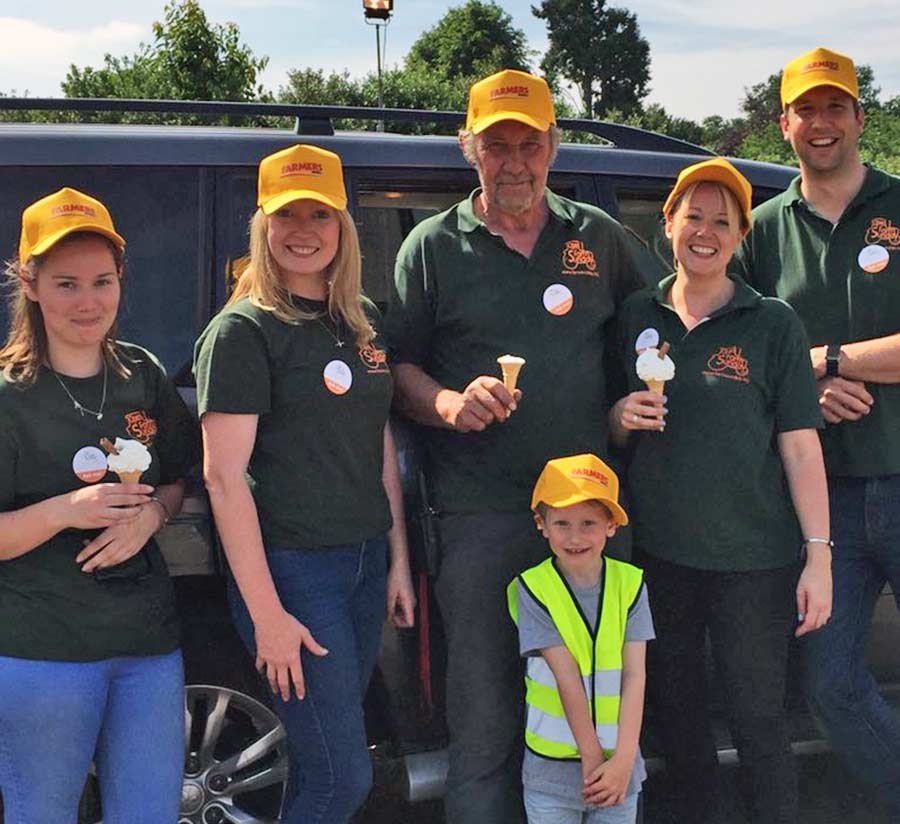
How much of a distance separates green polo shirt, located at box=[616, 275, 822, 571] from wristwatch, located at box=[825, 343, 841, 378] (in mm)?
173

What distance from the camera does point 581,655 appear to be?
2418 mm

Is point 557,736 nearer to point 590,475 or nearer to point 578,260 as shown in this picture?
point 590,475

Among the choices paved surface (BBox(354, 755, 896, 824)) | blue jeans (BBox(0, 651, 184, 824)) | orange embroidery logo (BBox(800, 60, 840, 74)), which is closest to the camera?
blue jeans (BBox(0, 651, 184, 824))

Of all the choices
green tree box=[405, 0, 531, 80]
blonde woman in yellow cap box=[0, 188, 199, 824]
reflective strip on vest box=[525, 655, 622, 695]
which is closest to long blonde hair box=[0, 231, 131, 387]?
blonde woman in yellow cap box=[0, 188, 199, 824]

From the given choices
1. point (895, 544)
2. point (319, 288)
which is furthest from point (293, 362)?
point (895, 544)

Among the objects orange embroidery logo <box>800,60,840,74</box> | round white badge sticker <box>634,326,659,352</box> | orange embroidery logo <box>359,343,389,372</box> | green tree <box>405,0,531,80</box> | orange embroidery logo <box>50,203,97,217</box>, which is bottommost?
orange embroidery logo <box>359,343,389,372</box>

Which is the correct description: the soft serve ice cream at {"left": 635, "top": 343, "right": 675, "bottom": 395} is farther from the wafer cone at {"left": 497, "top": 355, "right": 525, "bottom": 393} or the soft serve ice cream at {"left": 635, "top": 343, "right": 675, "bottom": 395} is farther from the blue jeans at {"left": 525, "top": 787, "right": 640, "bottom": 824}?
the blue jeans at {"left": 525, "top": 787, "right": 640, "bottom": 824}

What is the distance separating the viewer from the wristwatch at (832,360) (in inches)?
105

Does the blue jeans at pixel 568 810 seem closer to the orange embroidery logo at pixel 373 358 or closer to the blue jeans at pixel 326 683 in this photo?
the blue jeans at pixel 326 683

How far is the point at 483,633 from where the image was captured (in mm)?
2553

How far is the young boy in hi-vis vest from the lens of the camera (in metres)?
2.37

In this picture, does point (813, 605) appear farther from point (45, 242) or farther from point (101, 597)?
point (45, 242)

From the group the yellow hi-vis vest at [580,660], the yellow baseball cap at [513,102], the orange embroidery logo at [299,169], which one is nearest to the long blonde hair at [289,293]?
the orange embroidery logo at [299,169]

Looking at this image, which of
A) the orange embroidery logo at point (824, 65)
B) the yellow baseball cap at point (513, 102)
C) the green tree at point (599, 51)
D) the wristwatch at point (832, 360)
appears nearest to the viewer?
the yellow baseball cap at point (513, 102)
